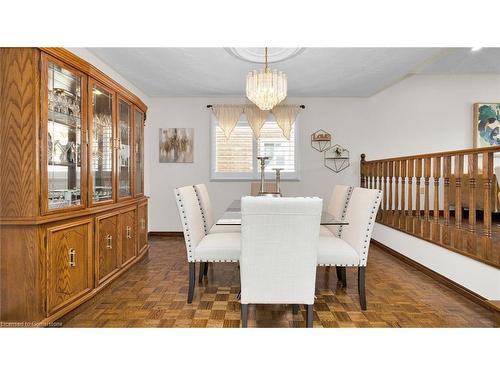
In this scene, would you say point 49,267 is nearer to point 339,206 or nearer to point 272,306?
point 272,306

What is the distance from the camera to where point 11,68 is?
1.99 metres

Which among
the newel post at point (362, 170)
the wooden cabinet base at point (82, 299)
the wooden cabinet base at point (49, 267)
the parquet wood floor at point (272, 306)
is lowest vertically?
the parquet wood floor at point (272, 306)

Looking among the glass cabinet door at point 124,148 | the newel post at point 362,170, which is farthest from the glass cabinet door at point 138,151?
the newel post at point 362,170

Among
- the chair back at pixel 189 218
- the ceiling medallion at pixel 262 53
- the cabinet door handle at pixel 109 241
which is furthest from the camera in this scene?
the ceiling medallion at pixel 262 53

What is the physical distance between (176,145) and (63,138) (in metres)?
3.05

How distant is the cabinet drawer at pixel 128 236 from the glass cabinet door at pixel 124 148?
0.22 metres

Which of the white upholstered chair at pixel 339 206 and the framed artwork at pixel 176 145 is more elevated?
the framed artwork at pixel 176 145

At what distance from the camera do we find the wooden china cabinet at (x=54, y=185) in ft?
6.52

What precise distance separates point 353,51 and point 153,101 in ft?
11.0

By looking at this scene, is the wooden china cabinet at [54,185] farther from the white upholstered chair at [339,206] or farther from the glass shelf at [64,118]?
the white upholstered chair at [339,206]

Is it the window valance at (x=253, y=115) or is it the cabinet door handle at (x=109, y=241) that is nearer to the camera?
the cabinet door handle at (x=109, y=241)

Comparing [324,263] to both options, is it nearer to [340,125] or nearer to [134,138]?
[134,138]

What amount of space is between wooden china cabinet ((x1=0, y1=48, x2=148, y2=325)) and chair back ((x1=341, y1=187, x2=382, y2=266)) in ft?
6.90

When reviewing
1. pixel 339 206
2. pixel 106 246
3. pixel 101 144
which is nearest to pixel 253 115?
pixel 339 206
